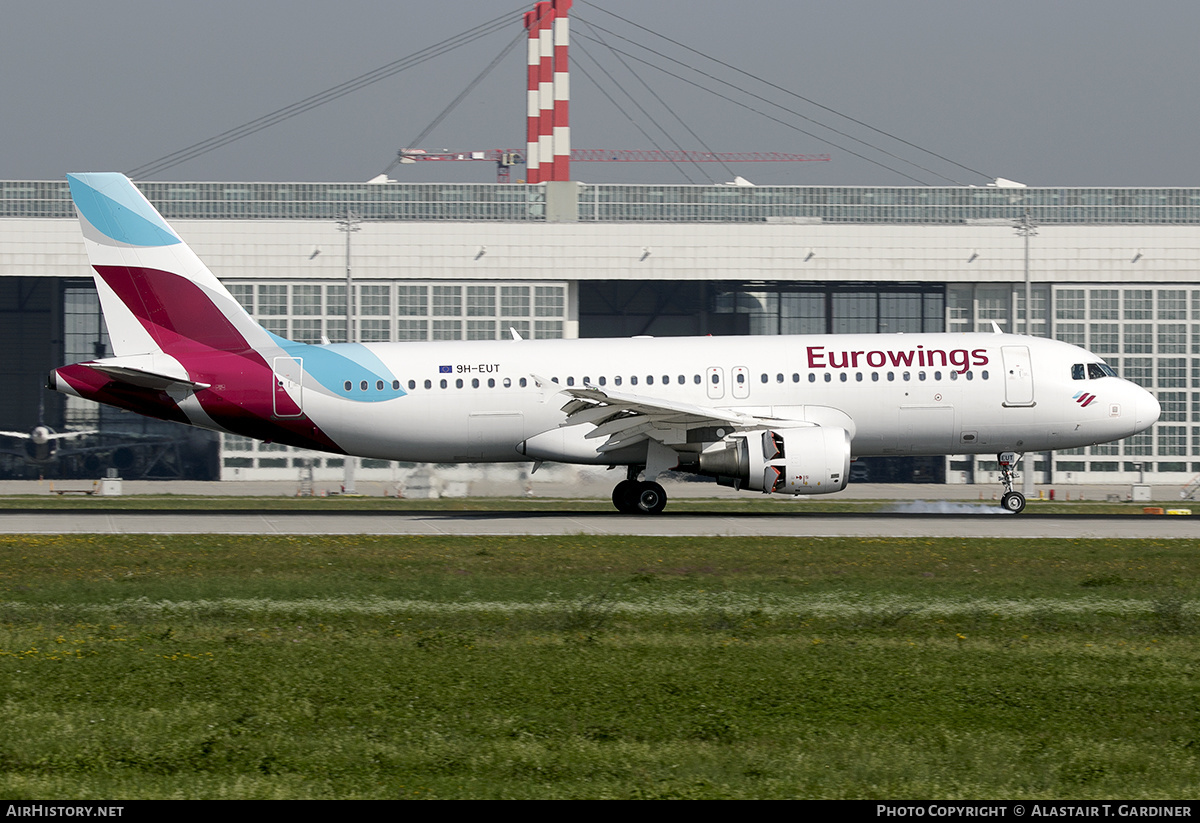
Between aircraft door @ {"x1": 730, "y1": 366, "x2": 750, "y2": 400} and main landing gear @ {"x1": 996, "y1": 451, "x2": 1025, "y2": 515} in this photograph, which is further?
main landing gear @ {"x1": 996, "y1": 451, "x2": 1025, "y2": 515}

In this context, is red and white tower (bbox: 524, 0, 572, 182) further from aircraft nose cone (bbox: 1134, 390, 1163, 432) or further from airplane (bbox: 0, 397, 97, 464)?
aircraft nose cone (bbox: 1134, 390, 1163, 432)

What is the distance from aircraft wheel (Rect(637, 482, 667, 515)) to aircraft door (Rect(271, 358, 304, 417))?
8.82 metres

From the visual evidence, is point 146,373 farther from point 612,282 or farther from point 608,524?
point 612,282

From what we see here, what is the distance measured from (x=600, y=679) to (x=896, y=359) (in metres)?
20.5

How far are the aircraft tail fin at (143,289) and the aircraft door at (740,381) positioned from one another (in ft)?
39.5

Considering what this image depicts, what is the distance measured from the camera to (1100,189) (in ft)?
278

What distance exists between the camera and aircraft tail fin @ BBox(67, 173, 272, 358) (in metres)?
31.0

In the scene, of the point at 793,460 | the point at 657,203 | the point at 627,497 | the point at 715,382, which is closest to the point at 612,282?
the point at 657,203

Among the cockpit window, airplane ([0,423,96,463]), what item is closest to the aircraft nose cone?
the cockpit window

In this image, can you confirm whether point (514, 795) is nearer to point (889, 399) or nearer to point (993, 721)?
point (993, 721)

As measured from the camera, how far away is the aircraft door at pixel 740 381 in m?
30.7

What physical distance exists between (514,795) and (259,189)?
83.4 m

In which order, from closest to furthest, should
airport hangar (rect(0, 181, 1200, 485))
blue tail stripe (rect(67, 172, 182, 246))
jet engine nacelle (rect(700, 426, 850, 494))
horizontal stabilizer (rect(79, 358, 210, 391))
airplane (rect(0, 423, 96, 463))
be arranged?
jet engine nacelle (rect(700, 426, 850, 494)), horizontal stabilizer (rect(79, 358, 210, 391)), blue tail stripe (rect(67, 172, 182, 246)), airport hangar (rect(0, 181, 1200, 485)), airplane (rect(0, 423, 96, 463))

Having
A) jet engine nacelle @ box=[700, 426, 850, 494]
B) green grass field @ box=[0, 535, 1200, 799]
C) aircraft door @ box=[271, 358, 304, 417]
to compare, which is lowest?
green grass field @ box=[0, 535, 1200, 799]
